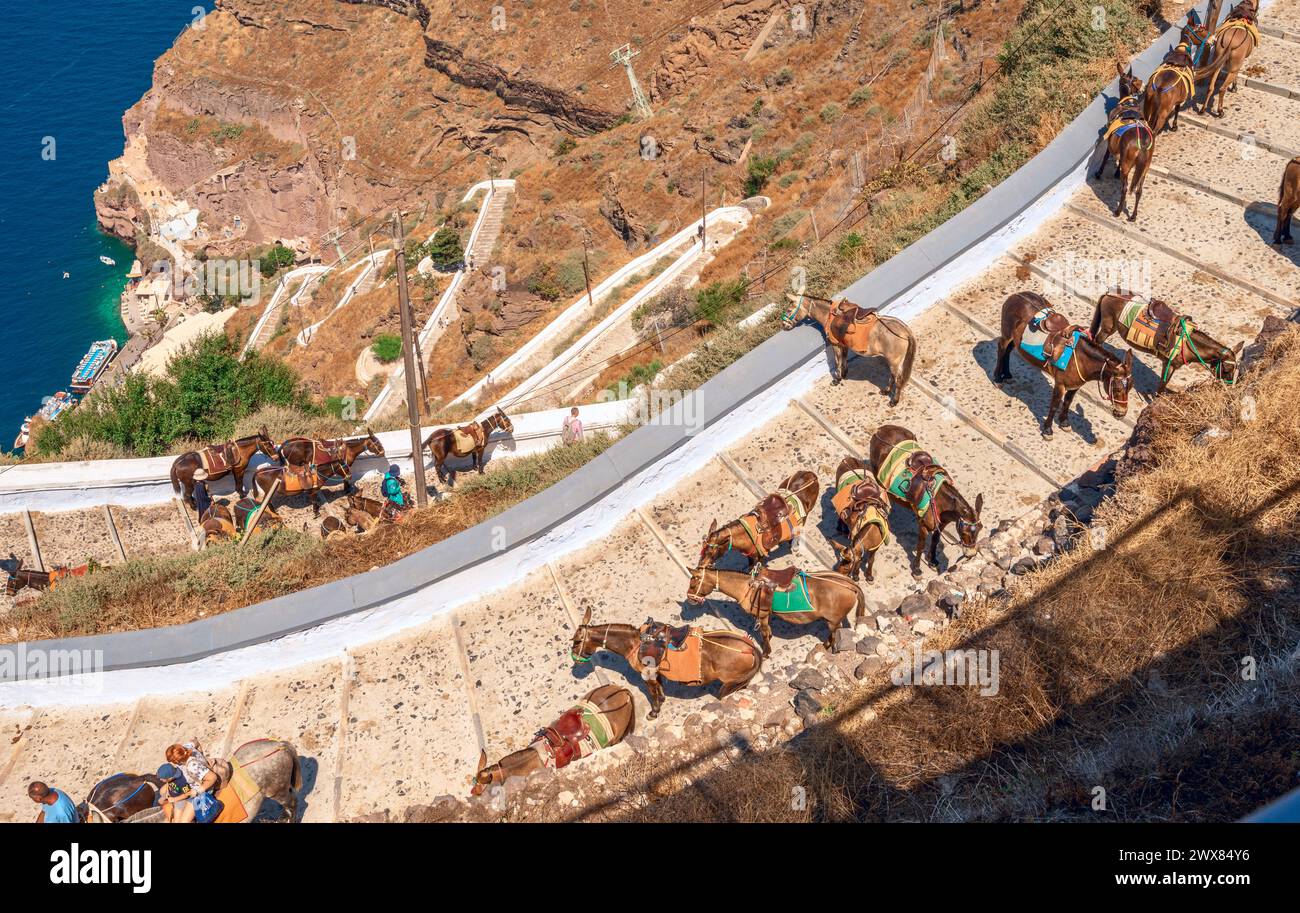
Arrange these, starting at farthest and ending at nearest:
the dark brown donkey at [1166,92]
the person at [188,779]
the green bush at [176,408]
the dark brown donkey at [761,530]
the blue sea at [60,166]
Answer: the blue sea at [60,166], the green bush at [176,408], the dark brown donkey at [1166,92], the dark brown donkey at [761,530], the person at [188,779]

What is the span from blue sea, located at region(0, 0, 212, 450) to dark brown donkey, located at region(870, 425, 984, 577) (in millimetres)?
65052

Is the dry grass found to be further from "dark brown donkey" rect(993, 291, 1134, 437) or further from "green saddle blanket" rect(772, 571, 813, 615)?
"dark brown donkey" rect(993, 291, 1134, 437)

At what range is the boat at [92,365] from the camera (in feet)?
205

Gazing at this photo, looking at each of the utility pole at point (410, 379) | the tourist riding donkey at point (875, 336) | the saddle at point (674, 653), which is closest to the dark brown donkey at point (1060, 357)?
the tourist riding donkey at point (875, 336)

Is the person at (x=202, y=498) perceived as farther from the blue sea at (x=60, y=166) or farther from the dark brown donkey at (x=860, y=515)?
the blue sea at (x=60, y=166)

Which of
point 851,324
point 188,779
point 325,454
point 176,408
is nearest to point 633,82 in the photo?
point 176,408

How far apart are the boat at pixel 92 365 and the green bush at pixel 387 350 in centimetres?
2516

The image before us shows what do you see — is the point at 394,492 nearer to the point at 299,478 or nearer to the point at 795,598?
the point at 299,478

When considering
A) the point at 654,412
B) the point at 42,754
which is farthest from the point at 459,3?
the point at 42,754

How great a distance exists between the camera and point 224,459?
17266 mm

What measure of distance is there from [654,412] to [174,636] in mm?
7900

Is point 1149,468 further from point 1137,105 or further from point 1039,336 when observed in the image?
point 1137,105

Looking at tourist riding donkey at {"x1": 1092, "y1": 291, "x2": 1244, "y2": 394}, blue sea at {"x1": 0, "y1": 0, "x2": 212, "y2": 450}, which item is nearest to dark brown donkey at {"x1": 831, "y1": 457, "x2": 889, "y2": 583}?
tourist riding donkey at {"x1": 1092, "y1": 291, "x2": 1244, "y2": 394}

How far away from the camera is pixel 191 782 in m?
9.63
